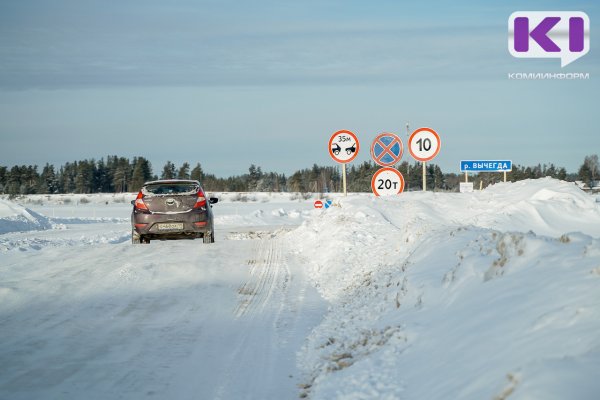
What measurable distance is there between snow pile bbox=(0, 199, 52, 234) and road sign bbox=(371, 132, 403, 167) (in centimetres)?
1877

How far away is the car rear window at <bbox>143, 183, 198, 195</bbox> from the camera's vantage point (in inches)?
664

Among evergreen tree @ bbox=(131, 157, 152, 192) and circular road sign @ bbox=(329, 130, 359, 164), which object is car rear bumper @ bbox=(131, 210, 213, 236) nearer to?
circular road sign @ bbox=(329, 130, 359, 164)

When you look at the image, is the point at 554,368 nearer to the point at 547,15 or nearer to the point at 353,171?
the point at 547,15

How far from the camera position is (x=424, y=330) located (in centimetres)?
577

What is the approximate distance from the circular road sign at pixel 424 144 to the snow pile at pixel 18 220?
1956 cm

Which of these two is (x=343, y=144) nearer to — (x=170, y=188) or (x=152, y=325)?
(x=170, y=188)

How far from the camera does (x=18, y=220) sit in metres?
31.7

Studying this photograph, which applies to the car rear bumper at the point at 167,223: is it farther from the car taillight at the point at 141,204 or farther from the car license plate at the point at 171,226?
the car taillight at the point at 141,204

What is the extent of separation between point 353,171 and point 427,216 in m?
84.4

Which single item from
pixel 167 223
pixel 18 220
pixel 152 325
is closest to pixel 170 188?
pixel 167 223

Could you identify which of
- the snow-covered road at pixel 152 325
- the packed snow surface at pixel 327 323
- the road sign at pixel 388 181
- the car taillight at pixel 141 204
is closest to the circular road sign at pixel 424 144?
the road sign at pixel 388 181

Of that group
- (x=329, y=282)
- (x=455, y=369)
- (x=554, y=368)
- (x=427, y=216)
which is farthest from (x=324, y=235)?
(x=554, y=368)

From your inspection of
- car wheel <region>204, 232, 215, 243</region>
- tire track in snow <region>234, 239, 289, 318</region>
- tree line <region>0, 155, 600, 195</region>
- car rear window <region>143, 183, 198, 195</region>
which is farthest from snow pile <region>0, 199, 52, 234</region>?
tree line <region>0, 155, 600, 195</region>

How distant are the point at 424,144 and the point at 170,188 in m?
6.67
